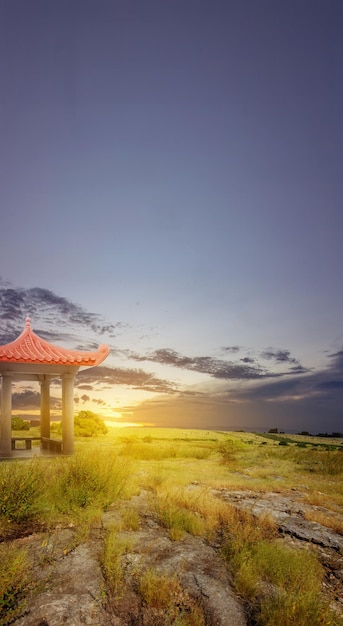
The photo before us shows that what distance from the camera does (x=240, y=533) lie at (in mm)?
6539

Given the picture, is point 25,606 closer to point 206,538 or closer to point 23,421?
point 206,538

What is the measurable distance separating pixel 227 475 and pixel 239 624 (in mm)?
9270

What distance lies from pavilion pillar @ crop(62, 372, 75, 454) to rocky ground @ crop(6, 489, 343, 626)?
6.03m

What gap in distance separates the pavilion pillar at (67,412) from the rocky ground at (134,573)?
238 inches

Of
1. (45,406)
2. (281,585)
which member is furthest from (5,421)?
(281,585)

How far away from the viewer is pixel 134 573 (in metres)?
5.41

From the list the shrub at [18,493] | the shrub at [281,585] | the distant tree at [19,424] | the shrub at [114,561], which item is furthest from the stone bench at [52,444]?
the distant tree at [19,424]

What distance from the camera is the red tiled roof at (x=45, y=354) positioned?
42.7 feet

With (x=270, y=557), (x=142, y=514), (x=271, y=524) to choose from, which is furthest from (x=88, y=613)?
(x=271, y=524)

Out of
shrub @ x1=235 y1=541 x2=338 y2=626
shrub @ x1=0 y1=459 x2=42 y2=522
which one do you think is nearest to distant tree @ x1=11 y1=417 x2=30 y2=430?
shrub @ x1=0 y1=459 x2=42 y2=522

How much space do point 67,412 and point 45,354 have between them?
200cm

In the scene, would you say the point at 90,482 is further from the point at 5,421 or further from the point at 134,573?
the point at 5,421

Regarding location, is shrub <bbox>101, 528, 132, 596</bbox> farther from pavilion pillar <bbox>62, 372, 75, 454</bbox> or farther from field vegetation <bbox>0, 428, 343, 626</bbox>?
pavilion pillar <bbox>62, 372, 75, 454</bbox>

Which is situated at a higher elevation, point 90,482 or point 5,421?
point 5,421
